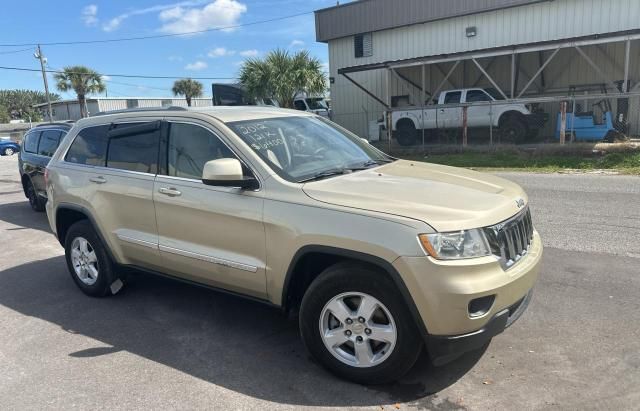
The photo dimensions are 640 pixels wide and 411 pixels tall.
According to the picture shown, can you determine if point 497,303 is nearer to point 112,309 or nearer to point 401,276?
point 401,276

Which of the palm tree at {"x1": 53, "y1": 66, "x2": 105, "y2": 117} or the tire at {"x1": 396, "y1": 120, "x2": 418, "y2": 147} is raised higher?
the palm tree at {"x1": 53, "y1": 66, "x2": 105, "y2": 117}

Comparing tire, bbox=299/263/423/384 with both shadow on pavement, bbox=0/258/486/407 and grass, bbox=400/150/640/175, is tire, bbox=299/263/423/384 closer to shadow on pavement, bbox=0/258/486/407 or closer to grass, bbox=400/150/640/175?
shadow on pavement, bbox=0/258/486/407

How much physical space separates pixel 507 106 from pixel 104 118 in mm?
13575

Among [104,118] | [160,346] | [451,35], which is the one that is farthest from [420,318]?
[451,35]

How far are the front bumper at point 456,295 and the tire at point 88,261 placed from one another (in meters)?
3.15

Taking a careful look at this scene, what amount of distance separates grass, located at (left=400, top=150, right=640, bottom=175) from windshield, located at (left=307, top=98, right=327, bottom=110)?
1037 cm

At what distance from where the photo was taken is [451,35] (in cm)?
2184

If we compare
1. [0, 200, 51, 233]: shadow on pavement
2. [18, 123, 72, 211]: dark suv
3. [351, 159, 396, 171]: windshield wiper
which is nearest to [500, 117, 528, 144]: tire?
[18, 123, 72, 211]: dark suv

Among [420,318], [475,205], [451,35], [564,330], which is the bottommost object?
[564,330]

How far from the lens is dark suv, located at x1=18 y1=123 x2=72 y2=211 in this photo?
940cm

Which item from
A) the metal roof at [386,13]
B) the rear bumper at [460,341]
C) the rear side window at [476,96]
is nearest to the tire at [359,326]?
the rear bumper at [460,341]

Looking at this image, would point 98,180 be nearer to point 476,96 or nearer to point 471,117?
point 471,117

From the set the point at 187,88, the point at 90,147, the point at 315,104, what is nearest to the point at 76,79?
the point at 187,88

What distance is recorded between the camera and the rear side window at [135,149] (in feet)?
14.2
